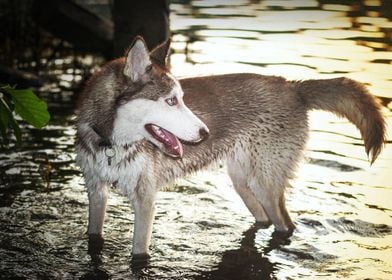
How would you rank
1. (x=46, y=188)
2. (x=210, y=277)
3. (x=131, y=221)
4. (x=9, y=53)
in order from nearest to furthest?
(x=210, y=277) < (x=131, y=221) < (x=46, y=188) < (x=9, y=53)

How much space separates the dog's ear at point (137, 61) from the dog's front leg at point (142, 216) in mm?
890

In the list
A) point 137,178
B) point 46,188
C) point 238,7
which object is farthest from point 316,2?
point 137,178

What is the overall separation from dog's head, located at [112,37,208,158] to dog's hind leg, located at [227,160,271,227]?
3.98 feet

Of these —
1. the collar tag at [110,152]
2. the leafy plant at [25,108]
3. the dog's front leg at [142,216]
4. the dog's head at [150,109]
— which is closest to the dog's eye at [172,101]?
the dog's head at [150,109]

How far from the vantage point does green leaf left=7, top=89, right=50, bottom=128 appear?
2.85m

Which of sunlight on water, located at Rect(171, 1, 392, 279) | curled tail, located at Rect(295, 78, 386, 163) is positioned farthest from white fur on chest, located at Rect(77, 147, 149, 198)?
curled tail, located at Rect(295, 78, 386, 163)

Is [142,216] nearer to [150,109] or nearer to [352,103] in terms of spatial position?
[150,109]

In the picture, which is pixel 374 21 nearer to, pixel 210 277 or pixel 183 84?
pixel 183 84

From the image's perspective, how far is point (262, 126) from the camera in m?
6.18

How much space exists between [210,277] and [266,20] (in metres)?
11.0

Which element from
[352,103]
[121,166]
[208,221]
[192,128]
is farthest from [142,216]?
[352,103]

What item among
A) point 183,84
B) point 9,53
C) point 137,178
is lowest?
point 9,53

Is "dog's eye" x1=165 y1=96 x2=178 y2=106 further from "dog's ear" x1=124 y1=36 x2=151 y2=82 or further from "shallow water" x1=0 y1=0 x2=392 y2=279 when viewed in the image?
"shallow water" x1=0 y1=0 x2=392 y2=279

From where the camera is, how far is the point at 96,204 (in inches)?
231
